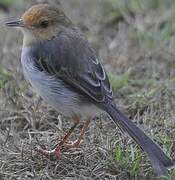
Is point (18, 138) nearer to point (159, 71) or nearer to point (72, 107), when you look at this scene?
point (72, 107)

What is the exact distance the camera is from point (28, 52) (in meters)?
5.52

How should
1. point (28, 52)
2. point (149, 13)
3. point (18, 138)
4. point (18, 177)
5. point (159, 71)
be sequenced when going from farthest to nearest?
point (149, 13) < point (159, 71) < point (18, 138) < point (28, 52) < point (18, 177)

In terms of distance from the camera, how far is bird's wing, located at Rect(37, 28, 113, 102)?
534 centimetres

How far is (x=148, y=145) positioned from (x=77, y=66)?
94 centimetres

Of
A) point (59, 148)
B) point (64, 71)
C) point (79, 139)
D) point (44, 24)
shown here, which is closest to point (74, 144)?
point (79, 139)

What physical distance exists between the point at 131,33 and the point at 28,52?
2707mm

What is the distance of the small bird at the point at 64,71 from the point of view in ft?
17.5

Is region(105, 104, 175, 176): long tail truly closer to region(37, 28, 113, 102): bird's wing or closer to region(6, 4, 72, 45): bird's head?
region(37, 28, 113, 102): bird's wing

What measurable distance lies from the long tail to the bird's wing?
0.19 metres

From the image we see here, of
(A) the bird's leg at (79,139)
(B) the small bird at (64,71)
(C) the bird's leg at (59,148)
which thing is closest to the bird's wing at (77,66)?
(B) the small bird at (64,71)

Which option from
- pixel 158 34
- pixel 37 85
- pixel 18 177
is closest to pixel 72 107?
pixel 37 85

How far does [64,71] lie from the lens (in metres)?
5.41

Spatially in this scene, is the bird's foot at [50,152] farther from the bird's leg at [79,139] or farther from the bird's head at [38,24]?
the bird's head at [38,24]

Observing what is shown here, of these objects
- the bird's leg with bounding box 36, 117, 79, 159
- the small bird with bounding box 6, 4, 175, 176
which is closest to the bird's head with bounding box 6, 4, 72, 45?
the small bird with bounding box 6, 4, 175, 176
